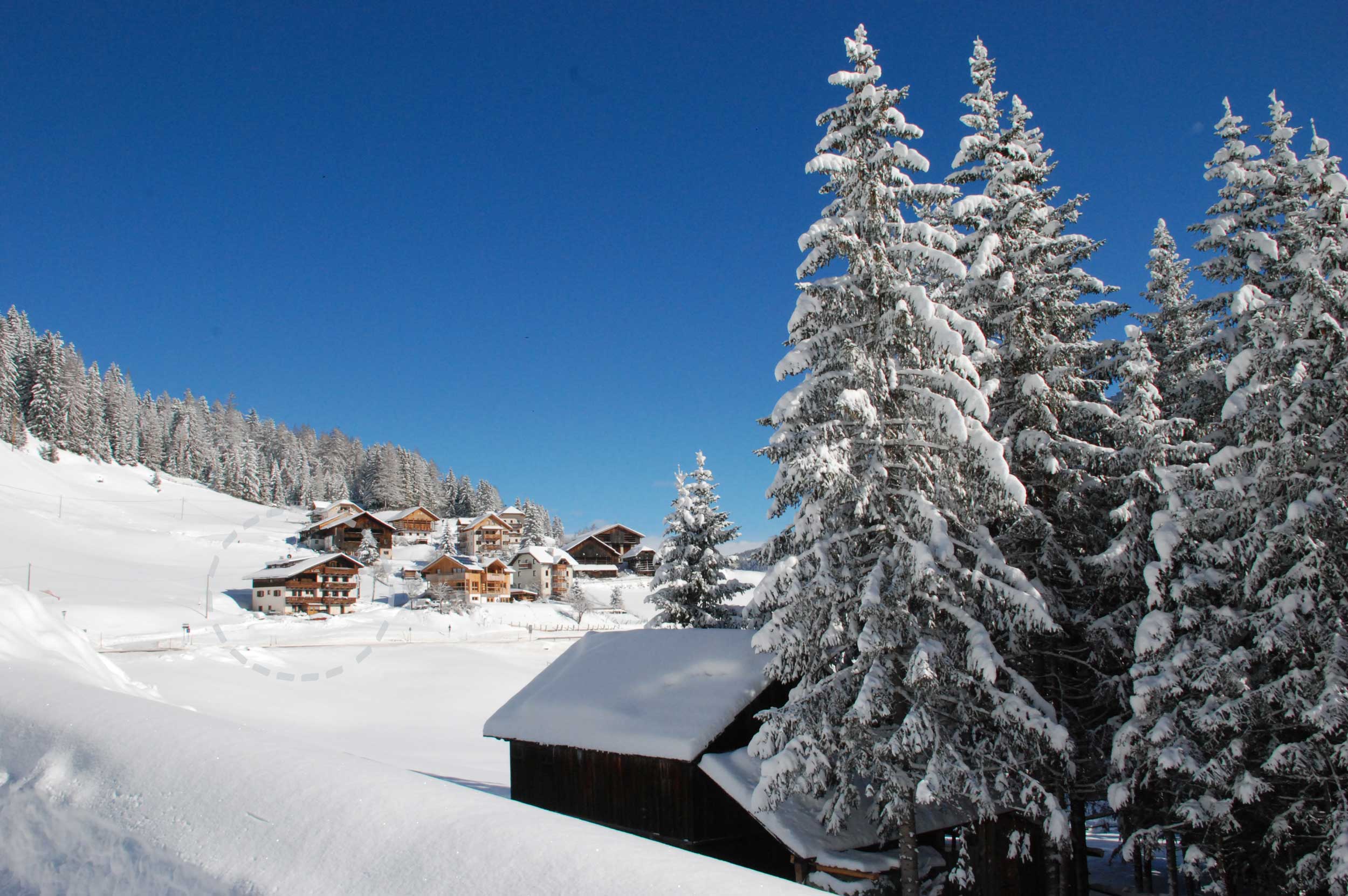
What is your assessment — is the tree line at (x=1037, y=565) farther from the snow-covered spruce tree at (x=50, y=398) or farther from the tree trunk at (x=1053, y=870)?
the snow-covered spruce tree at (x=50, y=398)

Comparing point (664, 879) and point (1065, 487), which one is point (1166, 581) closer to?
point (1065, 487)

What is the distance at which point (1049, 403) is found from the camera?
17312 mm

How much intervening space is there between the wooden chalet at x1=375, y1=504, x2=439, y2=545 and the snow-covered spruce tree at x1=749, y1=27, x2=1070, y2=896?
112m

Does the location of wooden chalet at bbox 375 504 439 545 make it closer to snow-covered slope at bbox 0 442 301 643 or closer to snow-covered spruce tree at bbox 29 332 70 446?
snow-covered slope at bbox 0 442 301 643

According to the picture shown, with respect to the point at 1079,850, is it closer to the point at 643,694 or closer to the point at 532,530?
the point at 643,694

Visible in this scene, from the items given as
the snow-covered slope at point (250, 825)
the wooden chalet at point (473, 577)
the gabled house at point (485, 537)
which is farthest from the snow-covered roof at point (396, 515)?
the snow-covered slope at point (250, 825)

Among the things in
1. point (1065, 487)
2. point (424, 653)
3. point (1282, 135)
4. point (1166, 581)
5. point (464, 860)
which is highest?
point (1282, 135)

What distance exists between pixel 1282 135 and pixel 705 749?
1837 cm

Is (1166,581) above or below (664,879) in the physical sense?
above

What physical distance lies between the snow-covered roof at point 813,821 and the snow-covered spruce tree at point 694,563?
13.7 metres

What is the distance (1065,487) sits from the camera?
17234mm

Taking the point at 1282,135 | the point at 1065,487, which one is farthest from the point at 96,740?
the point at 1282,135

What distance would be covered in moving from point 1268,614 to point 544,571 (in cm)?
9004

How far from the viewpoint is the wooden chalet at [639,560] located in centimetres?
11862
